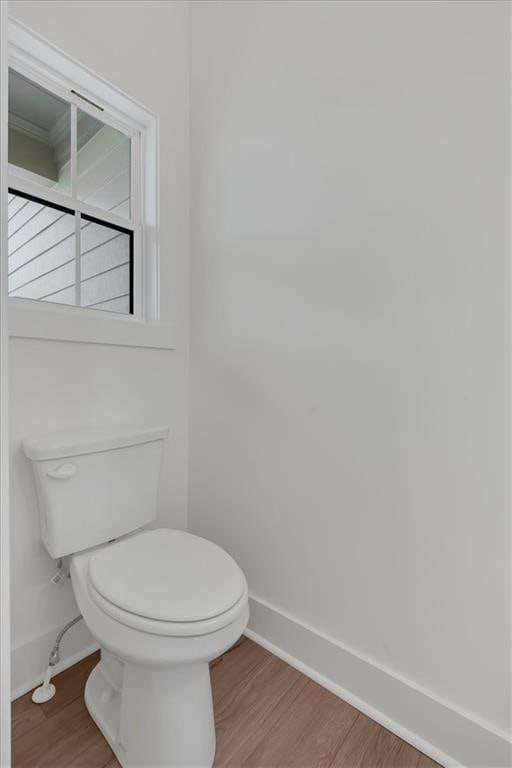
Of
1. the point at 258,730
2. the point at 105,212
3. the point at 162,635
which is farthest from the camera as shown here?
the point at 105,212

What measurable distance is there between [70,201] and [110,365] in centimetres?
60

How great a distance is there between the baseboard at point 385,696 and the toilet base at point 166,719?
406mm

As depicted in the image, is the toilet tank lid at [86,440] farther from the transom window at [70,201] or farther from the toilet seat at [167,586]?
the transom window at [70,201]

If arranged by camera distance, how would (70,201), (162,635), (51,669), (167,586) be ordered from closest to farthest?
1. (162,635)
2. (167,586)
3. (51,669)
4. (70,201)

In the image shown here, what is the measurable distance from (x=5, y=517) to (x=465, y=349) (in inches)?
41.5

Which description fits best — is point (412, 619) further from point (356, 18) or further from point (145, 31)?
point (145, 31)

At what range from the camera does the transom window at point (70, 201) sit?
1.25m

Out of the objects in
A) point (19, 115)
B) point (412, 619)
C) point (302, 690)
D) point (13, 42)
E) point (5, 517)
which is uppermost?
point (13, 42)

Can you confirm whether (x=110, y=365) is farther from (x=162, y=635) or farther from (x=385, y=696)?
(x=385, y=696)

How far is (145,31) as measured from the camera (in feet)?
4.70

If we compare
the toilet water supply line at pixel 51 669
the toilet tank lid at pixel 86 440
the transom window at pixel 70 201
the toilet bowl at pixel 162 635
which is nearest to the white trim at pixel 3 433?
the toilet bowl at pixel 162 635

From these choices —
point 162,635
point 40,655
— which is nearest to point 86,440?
point 162,635

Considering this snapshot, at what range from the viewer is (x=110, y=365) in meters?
1.34

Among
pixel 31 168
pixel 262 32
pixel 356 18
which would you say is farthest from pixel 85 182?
pixel 356 18
